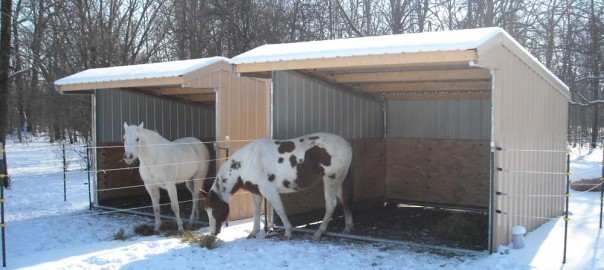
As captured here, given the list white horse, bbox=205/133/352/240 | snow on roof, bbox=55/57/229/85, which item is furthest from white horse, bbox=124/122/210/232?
white horse, bbox=205/133/352/240

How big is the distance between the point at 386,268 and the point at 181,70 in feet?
14.8

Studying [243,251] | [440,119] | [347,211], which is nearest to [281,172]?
[347,211]

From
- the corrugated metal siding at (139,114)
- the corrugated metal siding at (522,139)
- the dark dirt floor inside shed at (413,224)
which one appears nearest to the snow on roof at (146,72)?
the corrugated metal siding at (139,114)

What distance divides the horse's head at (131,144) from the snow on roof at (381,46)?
1.95 metres

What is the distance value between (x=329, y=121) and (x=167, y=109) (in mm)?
4386

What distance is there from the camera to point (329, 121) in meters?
8.69

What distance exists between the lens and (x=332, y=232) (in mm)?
7277

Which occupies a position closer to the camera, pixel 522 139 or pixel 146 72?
pixel 522 139

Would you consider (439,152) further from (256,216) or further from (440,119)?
(256,216)

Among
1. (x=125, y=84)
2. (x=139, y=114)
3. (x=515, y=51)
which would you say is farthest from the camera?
(x=139, y=114)

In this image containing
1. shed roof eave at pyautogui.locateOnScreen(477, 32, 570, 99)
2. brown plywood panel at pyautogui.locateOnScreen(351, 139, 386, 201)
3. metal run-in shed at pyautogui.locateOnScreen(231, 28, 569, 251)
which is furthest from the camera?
brown plywood panel at pyautogui.locateOnScreen(351, 139, 386, 201)

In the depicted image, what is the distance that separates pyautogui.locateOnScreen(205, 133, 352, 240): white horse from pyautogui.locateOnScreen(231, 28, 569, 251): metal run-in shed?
2.19 feet

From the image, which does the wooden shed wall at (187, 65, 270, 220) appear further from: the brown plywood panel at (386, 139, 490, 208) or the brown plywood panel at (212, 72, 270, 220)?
the brown plywood panel at (386, 139, 490, 208)

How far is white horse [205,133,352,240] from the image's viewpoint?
7.05 meters
